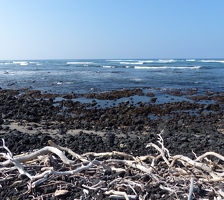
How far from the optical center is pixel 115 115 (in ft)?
40.7

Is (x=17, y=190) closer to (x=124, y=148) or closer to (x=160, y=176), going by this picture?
(x=160, y=176)

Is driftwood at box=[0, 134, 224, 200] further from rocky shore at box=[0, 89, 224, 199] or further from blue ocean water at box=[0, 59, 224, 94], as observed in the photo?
blue ocean water at box=[0, 59, 224, 94]

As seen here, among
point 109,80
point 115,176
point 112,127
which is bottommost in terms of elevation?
point 109,80

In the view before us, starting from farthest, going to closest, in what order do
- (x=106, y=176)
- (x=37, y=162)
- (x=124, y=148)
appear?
(x=124, y=148)
(x=37, y=162)
(x=106, y=176)

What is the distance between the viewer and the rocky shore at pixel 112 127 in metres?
7.62

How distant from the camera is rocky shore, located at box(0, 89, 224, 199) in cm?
762

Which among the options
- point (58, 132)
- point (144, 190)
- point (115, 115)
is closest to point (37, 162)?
point (144, 190)

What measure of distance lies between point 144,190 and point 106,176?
0.54m

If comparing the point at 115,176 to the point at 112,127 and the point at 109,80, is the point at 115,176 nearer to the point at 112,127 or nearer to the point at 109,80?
the point at 112,127

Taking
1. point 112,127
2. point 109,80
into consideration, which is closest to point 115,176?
point 112,127

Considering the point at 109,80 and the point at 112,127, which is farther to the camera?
the point at 109,80

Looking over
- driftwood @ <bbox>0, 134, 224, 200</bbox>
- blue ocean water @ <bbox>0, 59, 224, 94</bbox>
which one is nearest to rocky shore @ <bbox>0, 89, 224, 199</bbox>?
driftwood @ <bbox>0, 134, 224, 200</bbox>

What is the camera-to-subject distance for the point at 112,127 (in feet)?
34.3

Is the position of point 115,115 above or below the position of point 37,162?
below
